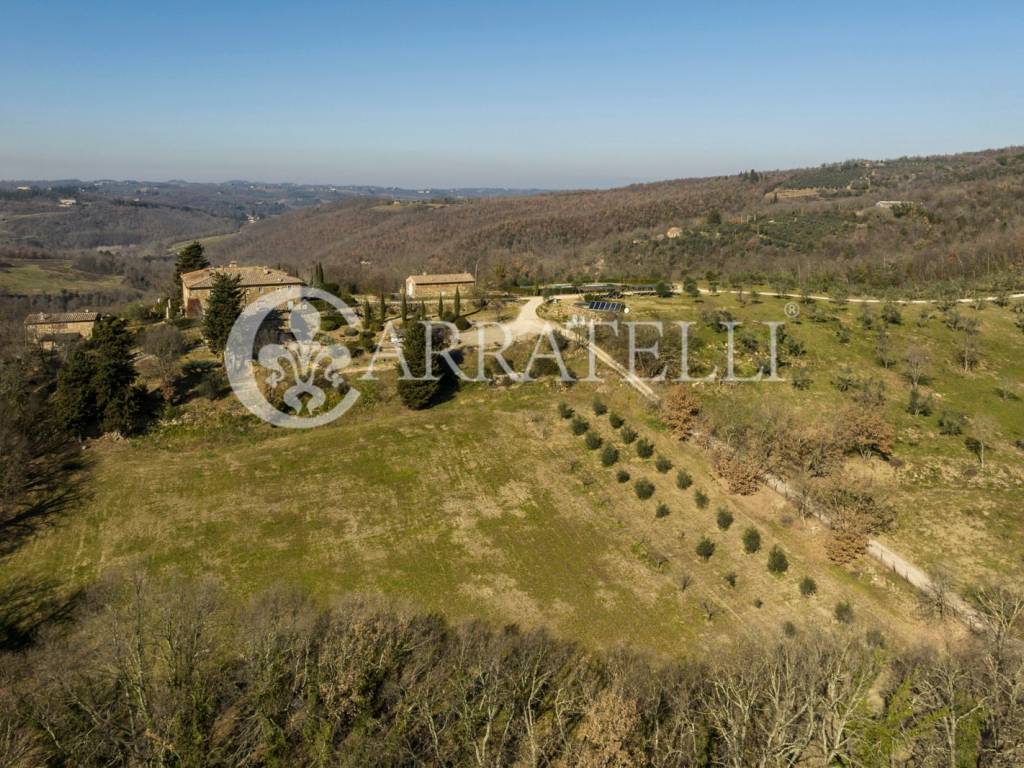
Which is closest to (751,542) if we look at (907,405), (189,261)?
(907,405)

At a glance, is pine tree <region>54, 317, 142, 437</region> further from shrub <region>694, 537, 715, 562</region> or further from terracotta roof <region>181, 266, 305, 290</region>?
shrub <region>694, 537, 715, 562</region>

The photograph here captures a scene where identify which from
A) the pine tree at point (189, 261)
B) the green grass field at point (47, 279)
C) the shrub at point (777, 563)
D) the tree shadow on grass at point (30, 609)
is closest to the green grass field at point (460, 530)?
the shrub at point (777, 563)

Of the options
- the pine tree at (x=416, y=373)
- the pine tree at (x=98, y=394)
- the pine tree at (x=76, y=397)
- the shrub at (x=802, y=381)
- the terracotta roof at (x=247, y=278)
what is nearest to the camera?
the pine tree at (x=76, y=397)

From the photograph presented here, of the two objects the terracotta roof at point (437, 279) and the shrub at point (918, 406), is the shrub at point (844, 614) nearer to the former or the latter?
the shrub at point (918, 406)

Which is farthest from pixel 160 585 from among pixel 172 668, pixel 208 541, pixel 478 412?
pixel 478 412

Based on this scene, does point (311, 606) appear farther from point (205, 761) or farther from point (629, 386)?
point (629, 386)

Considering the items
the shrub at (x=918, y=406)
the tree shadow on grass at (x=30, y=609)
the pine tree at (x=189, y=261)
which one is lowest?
the tree shadow on grass at (x=30, y=609)
